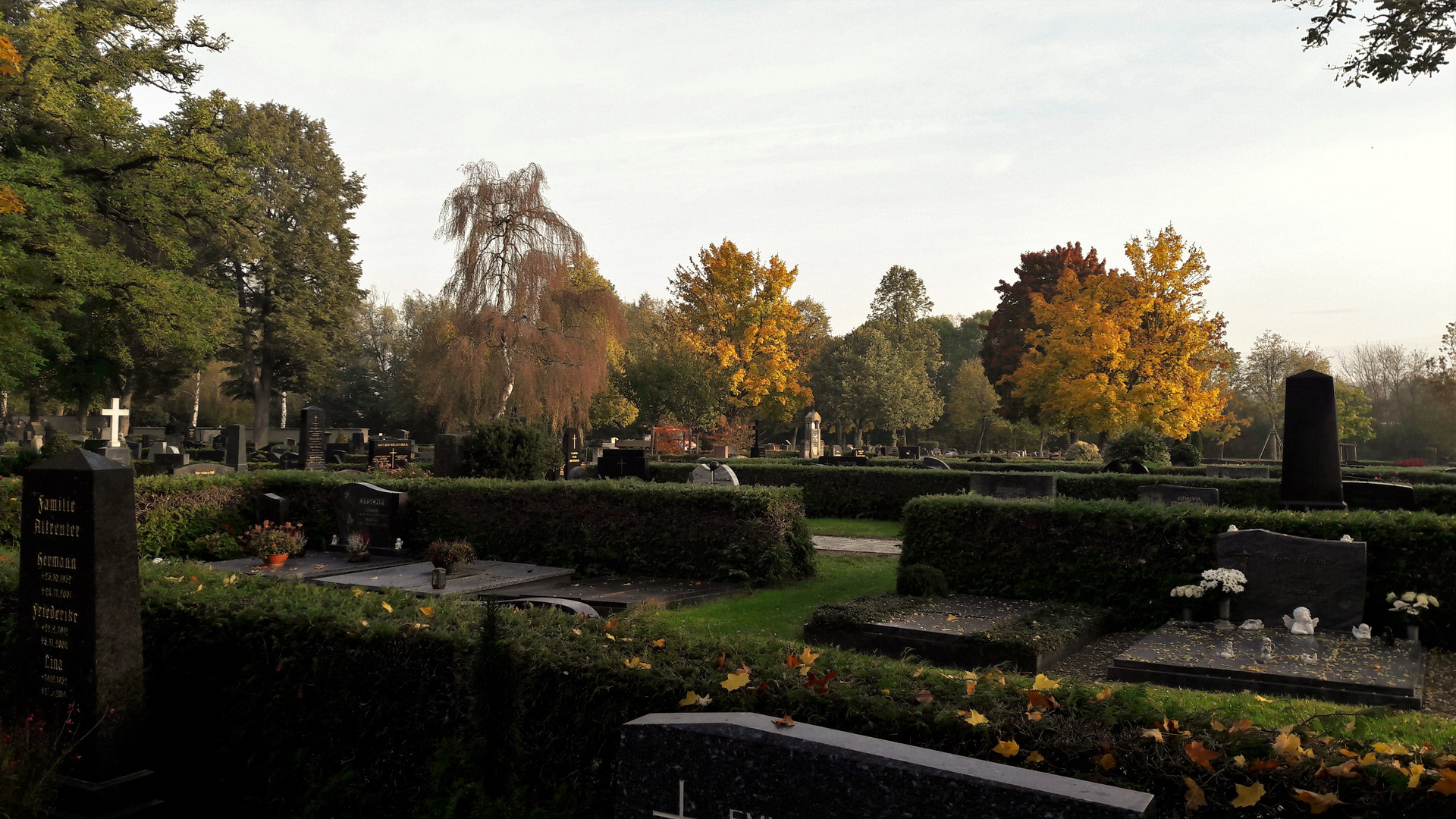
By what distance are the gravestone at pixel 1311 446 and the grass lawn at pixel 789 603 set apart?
589 cm

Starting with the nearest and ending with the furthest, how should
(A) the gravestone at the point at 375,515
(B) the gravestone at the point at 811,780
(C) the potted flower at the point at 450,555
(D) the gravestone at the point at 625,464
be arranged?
(B) the gravestone at the point at 811,780, (C) the potted flower at the point at 450,555, (A) the gravestone at the point at 375,515, (D) the gravestone at the point at 625,464

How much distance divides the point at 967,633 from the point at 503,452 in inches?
A: 413

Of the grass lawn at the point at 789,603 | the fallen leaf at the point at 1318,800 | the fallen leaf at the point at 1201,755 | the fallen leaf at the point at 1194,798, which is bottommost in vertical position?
the grass lawn at the point at 789,603

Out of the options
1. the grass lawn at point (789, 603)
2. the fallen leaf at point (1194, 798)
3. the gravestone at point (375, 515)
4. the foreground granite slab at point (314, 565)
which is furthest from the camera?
the gravestone at point (375, 515)

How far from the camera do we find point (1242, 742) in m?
2.73

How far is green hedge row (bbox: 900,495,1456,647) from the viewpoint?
346 inches

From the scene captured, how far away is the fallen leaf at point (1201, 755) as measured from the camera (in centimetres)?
257

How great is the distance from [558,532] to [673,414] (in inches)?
1257

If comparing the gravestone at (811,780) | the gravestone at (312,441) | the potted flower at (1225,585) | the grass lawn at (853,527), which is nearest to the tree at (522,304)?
the gravestone at (312,441)

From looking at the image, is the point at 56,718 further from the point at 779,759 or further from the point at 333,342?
the point at 333,342

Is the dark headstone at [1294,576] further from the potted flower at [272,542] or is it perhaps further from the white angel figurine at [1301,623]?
the potted flower at [272,542]

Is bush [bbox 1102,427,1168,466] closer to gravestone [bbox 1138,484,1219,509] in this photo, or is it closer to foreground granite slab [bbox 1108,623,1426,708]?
gravestone [bbox 1138,484,1219,509]

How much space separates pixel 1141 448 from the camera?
1011 inches

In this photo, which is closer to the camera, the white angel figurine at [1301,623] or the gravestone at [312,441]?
the white angel figurine at [1301,623]
